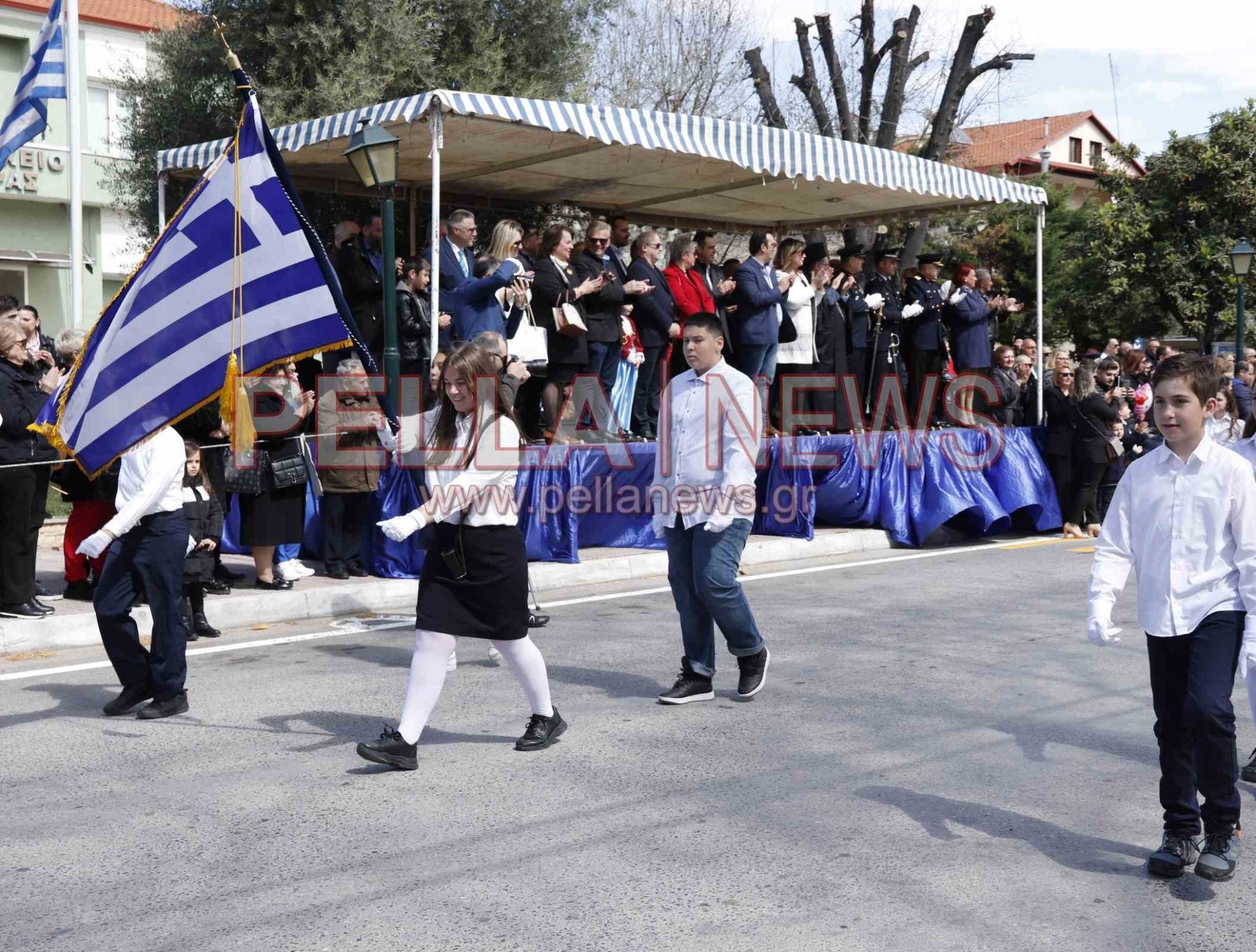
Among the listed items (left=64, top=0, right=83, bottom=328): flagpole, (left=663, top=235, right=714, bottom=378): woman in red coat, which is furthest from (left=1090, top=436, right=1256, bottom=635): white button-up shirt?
(left=64, top=0, right=83, bottom=328): flagpole

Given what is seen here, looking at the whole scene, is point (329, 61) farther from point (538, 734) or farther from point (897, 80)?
point (538, 734)

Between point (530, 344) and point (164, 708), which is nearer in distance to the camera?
point (164, 708)

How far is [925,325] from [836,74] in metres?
15.3

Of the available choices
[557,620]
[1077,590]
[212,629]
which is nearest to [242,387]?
[212,629]

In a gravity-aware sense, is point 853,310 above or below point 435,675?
above

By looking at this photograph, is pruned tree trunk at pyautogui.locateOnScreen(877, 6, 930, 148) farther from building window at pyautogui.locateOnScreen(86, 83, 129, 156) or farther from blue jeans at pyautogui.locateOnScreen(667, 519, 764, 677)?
blue jeans at pyautogui.locateOnScreen(667, 519, 764, 677)

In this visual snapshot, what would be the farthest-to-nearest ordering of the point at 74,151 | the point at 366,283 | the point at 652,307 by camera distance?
the point at 74,151 → the point at 652,307 → the point at 366,283

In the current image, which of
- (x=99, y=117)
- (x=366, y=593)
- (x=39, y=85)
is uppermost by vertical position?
(x=99, y=117)

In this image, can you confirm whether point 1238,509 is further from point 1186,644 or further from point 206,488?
point 206,488

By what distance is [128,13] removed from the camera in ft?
102

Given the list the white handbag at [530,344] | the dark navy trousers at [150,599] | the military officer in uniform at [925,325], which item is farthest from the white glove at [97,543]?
the military officer in uniform at [925,325]

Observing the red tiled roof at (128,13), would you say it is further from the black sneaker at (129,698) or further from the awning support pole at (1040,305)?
the black sneaker at (129,698)

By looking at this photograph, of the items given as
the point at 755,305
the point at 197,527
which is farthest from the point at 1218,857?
the point at 755,305

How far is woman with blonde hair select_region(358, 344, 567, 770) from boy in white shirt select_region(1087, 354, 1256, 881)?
2.39 m
